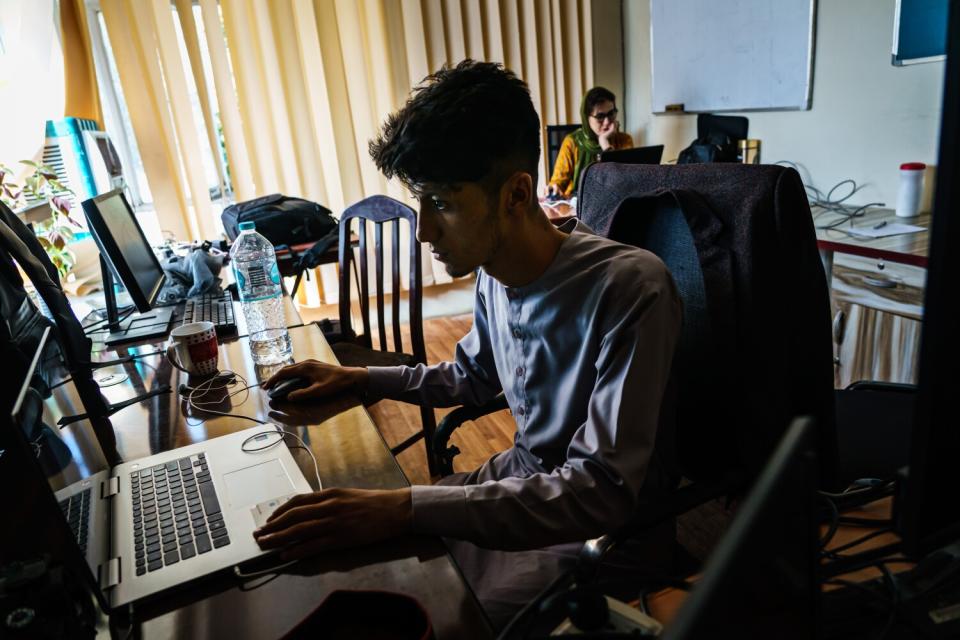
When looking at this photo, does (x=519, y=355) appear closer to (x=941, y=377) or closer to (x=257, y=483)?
(x=257, y=483)

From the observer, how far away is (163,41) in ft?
11.9

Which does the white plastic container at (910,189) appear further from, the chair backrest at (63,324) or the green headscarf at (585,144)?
the chair backrest at (63,324)

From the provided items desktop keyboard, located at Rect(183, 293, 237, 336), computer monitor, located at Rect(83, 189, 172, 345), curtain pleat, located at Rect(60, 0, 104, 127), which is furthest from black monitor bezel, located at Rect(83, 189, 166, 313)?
curtain pleat, located at Rect(60, 0, 104, 127)

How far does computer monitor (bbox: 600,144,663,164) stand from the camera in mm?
2549

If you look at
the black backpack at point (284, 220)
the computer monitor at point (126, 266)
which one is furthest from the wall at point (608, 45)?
the computer monitor at point (126, 266)

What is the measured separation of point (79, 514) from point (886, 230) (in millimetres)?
2517

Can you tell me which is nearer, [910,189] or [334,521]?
[334,521]

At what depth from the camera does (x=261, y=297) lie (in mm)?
1894

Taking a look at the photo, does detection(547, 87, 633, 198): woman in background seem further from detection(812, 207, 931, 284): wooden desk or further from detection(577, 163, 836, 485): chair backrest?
detection(577, 163, 836, 485): chair backrest

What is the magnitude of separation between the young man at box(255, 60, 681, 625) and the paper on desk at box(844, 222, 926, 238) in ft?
5.55

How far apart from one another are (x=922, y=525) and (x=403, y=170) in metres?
0.81

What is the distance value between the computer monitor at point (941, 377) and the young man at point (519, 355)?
0.46 metres

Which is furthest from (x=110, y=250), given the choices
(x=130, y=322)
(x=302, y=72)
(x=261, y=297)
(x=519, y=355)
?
(x=302, y=72)

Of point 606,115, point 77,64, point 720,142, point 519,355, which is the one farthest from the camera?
point 606,115
